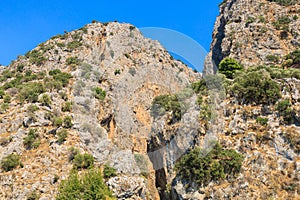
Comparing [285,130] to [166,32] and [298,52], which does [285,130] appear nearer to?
[166,32]

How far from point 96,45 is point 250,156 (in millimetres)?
34412

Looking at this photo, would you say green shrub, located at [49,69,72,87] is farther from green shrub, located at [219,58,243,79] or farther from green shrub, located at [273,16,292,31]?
green shrub, located at [273,16,292,31]

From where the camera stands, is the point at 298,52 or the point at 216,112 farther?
the point at 298,52

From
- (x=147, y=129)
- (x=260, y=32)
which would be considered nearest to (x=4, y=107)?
(x=147, y=129)

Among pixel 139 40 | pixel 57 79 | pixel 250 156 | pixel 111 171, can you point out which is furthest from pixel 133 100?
pixel 250 156

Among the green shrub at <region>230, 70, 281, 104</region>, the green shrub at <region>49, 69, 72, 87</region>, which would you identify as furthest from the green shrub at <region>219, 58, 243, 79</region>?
the green shrub at <region>49, 69, 72, 87</region>

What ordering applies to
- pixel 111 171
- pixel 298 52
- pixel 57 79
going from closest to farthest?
pixel 111 171, pixel 57 79, pixel 298 52

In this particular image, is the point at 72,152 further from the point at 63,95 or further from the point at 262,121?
the point at 262,121

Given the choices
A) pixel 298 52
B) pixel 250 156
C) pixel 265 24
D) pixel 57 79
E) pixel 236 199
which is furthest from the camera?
pixel 265 24

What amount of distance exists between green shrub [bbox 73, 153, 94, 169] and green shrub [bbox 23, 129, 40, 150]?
4362 mm

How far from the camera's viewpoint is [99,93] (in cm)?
4116

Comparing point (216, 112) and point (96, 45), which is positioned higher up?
point (96, 45)

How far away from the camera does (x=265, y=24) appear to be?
170 ft

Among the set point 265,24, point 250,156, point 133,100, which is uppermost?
point 265,24
